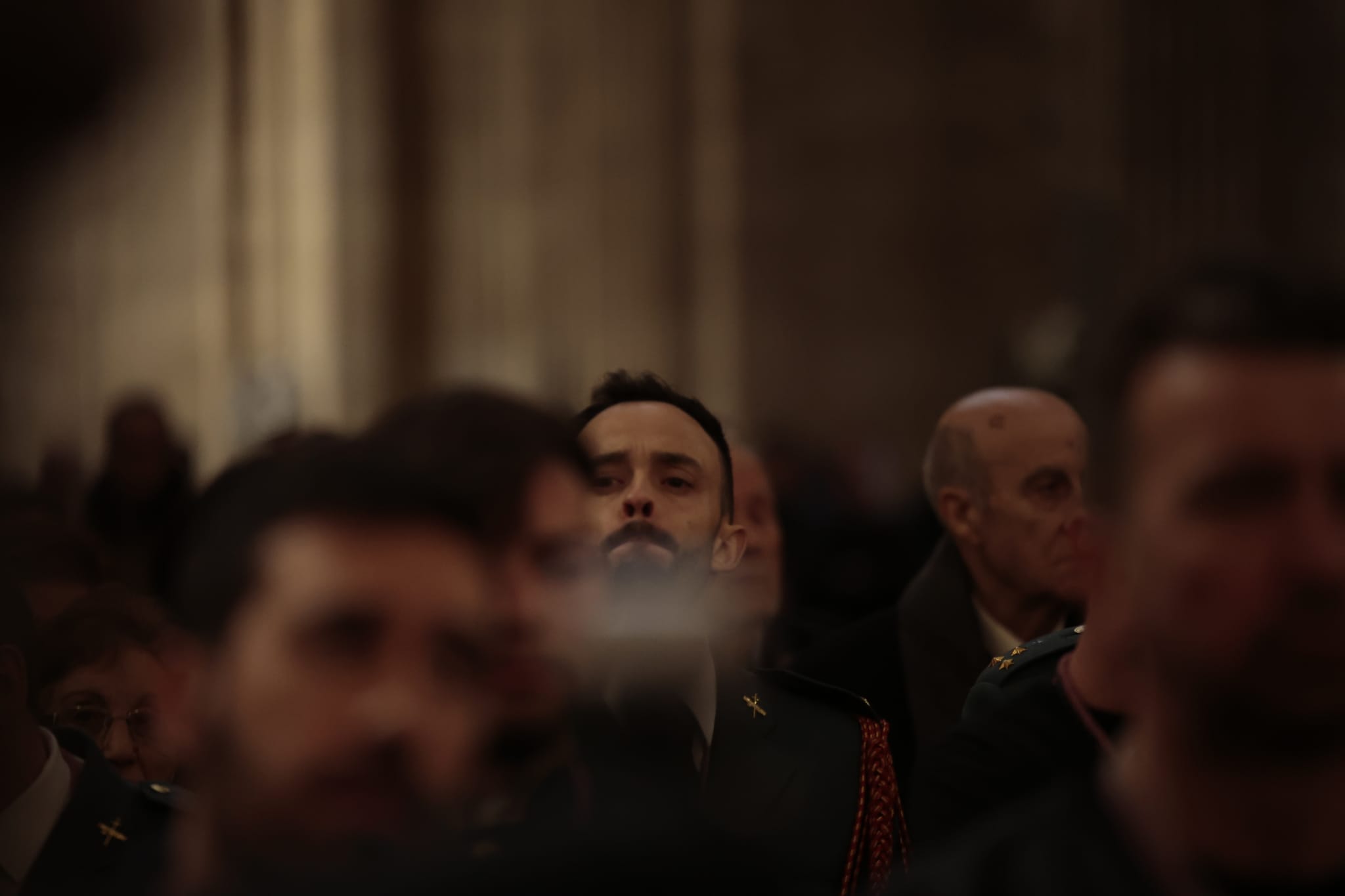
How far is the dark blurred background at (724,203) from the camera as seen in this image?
435 inches

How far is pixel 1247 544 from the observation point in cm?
155

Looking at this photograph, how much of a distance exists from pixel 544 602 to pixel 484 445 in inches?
7.3

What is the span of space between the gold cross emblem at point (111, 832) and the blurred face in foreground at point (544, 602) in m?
1.02

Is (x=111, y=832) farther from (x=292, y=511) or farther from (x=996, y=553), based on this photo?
(x=996, y=553)

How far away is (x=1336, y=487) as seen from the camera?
158 centimetres

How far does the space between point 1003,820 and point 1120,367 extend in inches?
17.1

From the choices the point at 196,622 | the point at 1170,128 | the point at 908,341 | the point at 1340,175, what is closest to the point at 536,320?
the point at 908,341

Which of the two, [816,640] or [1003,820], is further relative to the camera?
[816,640]

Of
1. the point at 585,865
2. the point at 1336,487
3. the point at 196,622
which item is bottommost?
the point at 585,865

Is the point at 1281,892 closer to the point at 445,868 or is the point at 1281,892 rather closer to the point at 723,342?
the point at 445,868

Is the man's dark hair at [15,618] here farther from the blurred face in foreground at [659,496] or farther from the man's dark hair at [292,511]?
the man's dark hair at [292,511]

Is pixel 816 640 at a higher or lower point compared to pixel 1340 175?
lower

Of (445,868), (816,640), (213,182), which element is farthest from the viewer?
(213,182)

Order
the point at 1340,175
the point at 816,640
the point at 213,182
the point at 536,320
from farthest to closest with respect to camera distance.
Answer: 1. the point at 213,182
2. the point at 536,320
3. the point at 1340,175
4. the point at 816,640
